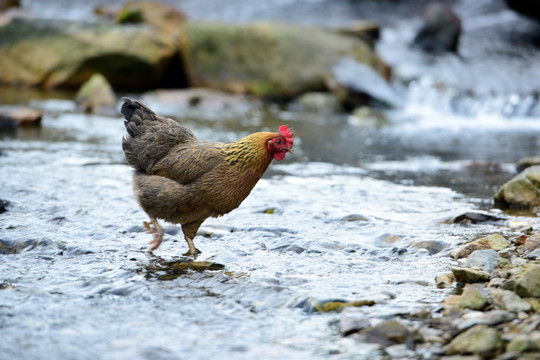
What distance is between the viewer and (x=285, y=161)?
9.98 m

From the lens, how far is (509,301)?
388 cm

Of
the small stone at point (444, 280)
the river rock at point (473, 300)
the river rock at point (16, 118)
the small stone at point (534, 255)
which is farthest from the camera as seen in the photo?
the river rock at point (16, 118)

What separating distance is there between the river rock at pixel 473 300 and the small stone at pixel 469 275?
44cm

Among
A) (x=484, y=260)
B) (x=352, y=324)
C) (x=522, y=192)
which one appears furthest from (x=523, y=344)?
(x=522, y=192)

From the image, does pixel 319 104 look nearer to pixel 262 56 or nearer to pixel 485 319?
pixel 262 56

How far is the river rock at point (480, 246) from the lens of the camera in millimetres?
5176

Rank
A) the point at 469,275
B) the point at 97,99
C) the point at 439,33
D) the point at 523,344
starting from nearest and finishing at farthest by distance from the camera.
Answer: the point at 523,344, the point at 469,275, the point at 97,99, the point at 439,33

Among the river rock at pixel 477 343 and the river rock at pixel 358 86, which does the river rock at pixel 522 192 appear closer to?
the river rock at pixel 477 343

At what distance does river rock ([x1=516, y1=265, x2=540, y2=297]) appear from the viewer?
3943mm

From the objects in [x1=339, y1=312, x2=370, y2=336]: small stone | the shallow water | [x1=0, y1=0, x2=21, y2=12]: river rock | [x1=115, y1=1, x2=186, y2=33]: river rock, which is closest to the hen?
the shallow water

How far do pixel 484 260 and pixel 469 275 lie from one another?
0.38 metres

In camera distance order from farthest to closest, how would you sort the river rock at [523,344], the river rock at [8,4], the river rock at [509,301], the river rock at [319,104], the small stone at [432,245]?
the river rock at [8,4] < the river rock at [319,104] < the small stone at [432,245] < the river rock at [509,301] < the river rock at [523,344]

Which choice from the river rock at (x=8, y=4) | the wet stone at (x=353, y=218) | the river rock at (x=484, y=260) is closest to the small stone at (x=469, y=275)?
the river rock at (x=484, y=260)

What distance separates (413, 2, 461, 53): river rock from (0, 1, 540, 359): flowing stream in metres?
10.2
